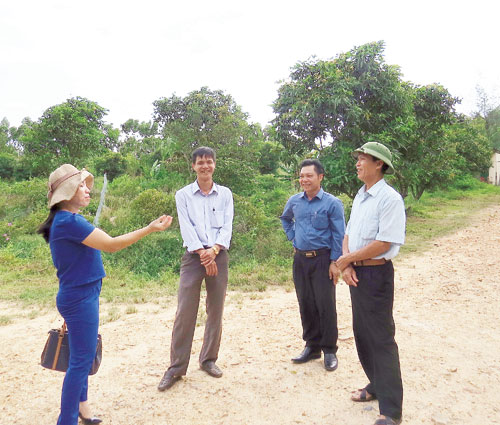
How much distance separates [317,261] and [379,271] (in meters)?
0.94

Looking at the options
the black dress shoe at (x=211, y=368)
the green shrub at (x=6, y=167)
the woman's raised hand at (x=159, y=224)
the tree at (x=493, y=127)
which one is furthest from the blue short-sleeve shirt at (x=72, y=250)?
the tree at (x=493, y=127)

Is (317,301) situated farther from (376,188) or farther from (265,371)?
(376,188)

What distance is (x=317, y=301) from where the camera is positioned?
3545mm

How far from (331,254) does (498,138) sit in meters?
38.1

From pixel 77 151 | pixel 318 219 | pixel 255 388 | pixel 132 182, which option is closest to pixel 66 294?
pixel 255 388

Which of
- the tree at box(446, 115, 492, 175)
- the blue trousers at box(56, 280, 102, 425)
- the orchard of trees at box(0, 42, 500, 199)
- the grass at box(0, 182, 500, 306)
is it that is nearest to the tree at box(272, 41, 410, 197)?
the orchard of trees at box(0, 42, 500, 199)

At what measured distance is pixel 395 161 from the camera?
11.3 metres

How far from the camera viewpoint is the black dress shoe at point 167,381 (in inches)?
124

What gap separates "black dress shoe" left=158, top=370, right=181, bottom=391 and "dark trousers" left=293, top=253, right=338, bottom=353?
1283 mm

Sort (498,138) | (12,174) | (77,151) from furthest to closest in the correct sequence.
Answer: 1. (498,138)
2. (12,174)
3. (77,151)

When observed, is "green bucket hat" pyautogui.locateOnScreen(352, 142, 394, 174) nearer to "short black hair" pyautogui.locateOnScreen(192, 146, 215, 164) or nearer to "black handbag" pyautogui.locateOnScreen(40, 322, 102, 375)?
"short black hair" pyautogui.locateOnScreen(192, 146, 215, 164)

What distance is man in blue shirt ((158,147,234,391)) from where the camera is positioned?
321 centimetres

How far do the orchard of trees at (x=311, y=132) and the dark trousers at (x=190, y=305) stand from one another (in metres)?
7.66

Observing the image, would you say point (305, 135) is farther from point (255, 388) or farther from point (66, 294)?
point (66, 294)
